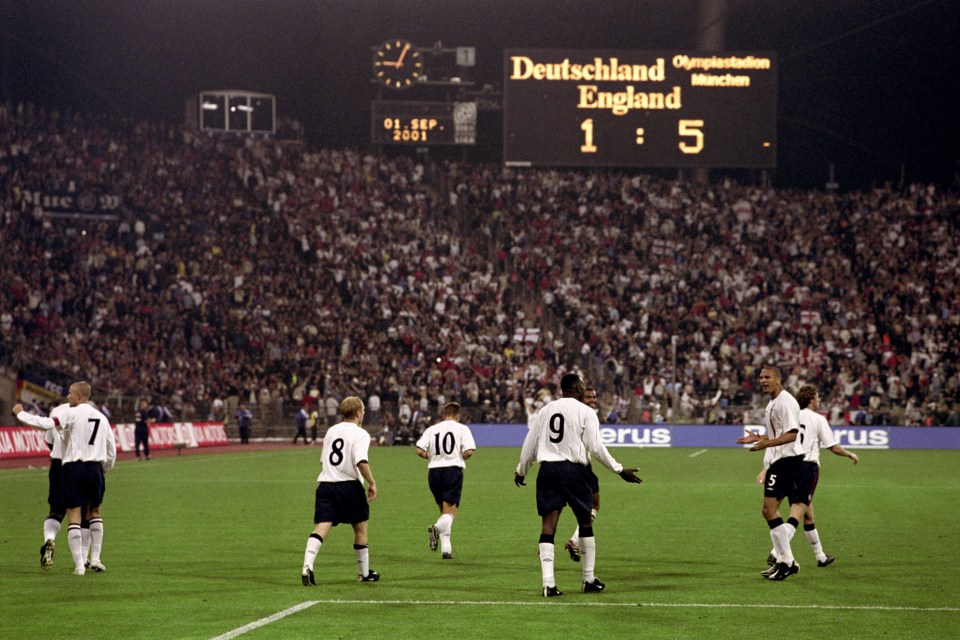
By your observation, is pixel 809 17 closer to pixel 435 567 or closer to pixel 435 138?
pixel 435 138

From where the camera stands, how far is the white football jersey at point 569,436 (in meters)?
12.4

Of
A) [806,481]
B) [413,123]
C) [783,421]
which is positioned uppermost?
[413,123]

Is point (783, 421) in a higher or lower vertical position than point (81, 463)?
higher

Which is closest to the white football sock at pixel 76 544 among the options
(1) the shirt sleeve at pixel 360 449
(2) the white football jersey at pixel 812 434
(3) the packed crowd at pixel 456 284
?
(1) the shirt sleeve at pixel 360 449

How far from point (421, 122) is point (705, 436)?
659 inches

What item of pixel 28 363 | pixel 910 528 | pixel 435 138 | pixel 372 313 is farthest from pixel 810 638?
pixel 372 313

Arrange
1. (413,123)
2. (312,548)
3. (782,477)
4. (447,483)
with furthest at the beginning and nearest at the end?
(413,123), (447,483), (782,477), (312,548)

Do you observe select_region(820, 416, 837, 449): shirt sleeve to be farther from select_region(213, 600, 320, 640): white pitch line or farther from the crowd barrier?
the crowd barrier

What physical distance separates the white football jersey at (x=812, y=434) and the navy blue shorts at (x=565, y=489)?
3434mm

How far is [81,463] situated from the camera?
14.5m

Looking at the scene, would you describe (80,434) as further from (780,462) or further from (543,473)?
(780,462)

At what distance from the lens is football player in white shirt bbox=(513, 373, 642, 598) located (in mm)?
12391

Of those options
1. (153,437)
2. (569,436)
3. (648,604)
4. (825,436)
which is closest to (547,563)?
(648,604)

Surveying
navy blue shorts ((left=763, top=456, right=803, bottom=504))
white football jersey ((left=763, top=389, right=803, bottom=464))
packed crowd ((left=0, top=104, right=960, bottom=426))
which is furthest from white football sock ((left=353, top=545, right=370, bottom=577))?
packed crowd ((left=0, top=104, right=960, bottom=426))
